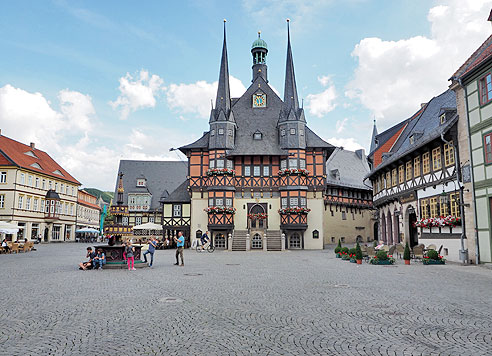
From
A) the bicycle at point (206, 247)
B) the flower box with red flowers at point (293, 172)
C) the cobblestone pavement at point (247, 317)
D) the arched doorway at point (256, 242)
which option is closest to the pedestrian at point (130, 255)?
the cobblestone pavement at point (247, 317)

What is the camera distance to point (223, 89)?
4297 centimetres

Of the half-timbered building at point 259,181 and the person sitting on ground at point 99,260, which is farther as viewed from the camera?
the half-timbered building at point 259,181

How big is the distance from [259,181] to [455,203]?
21407 millimetres

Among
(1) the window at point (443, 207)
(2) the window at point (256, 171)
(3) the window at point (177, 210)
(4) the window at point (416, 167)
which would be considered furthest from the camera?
(3) the window at point (177, 210)

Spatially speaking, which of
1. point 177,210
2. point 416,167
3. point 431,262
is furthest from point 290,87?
point 431,262

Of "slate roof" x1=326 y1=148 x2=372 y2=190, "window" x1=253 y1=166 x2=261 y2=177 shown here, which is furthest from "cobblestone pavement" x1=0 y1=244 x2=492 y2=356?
"slate roof" x1=326 y1=148 x2=372 y2=190

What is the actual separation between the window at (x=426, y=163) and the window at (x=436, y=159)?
641 mm

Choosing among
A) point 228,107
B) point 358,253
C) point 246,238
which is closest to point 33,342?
point 358,253

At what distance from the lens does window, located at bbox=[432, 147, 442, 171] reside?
74.0 feet

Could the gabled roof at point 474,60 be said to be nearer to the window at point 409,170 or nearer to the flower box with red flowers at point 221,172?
the window at point 409,170

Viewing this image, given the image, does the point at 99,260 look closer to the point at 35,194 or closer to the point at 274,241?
the point at 274,241

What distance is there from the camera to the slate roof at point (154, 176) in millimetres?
66938

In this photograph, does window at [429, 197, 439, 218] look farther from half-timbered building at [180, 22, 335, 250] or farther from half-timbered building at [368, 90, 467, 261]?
half-timbered building at [180, 22, 335, 250]

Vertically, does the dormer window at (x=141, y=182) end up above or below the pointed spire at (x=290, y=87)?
below
